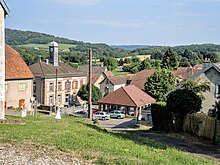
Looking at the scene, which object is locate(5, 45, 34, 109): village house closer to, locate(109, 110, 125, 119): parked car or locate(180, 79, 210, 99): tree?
locate(109, 110, 125, 119): parked car

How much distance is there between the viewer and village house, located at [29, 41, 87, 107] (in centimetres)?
5750

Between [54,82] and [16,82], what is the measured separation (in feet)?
A: 71.1

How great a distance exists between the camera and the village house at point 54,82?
57500 millimetres

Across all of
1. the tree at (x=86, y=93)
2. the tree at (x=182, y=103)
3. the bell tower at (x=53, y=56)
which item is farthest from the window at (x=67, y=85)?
the tree at (x=182, y=103)

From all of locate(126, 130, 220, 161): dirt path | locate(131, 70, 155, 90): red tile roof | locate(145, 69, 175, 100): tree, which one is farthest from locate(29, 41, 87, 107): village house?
locate(126, 130, 220, 161): dirt path

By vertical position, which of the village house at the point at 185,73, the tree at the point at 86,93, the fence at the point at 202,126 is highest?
the village house at the point at 185,73

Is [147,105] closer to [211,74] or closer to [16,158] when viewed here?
[211,74]

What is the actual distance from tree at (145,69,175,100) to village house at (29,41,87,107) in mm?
14184

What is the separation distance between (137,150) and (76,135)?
126 inches

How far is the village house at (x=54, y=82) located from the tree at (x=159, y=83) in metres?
14.2

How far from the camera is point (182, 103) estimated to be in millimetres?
23109

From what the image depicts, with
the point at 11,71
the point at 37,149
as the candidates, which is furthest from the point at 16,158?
the point at 11,71

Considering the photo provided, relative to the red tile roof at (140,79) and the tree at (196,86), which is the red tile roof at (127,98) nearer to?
the tree at (196,86)

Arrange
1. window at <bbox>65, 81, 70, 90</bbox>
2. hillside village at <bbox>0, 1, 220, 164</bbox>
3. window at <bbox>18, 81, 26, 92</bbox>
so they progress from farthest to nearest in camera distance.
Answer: window at <bbox>65, 81, 70, 90</bbox> → window at <bbox>18, 81, 26, 92</bbox> → hillside village at <bbox>0, 1, 220, 164</bbox>
